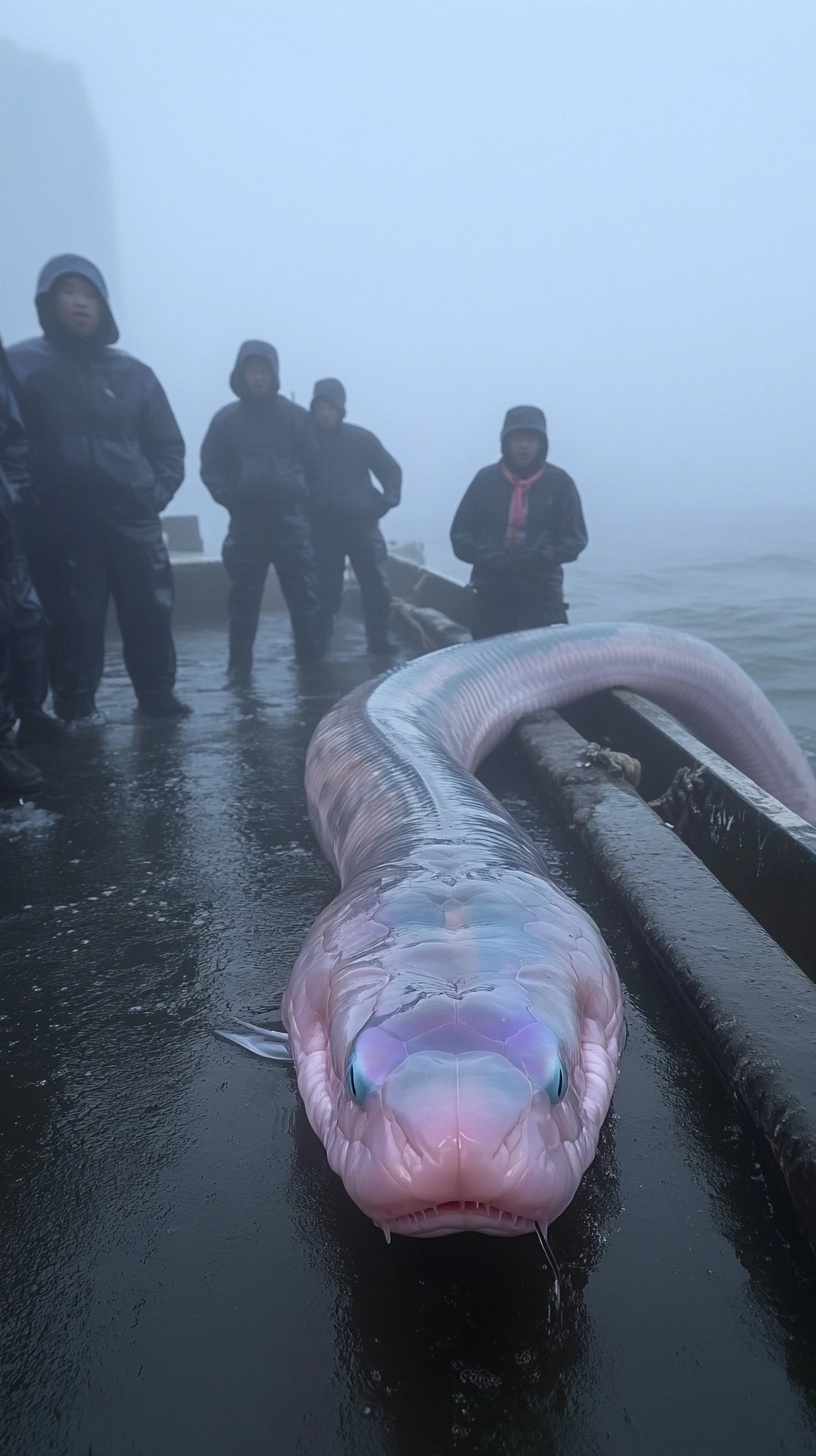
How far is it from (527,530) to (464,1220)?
5.11m

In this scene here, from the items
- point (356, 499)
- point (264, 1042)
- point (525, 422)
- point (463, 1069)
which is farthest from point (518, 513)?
point (463, 1069)

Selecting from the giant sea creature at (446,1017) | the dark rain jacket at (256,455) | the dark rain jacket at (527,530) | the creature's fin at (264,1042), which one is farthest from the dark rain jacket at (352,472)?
the creature's fin at (264,1042)

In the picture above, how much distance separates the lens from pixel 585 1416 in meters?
1.16

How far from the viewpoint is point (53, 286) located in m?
4.35

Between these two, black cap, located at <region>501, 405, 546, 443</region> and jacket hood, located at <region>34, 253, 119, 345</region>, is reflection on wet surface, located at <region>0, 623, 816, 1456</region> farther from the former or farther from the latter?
black cap, located at <region>501, 405, 546, 443</region>

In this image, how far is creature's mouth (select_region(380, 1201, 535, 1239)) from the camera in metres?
1.17

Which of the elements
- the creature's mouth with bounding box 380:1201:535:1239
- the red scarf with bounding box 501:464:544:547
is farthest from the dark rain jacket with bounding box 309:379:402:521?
the creature's mouth with bounding box 380:1201:535:1239

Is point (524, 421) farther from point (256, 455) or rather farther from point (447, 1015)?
point (447, 1015)

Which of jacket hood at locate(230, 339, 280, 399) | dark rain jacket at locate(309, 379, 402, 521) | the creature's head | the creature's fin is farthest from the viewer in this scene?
dark rain jacket at locate(309, 379, 402, 521)

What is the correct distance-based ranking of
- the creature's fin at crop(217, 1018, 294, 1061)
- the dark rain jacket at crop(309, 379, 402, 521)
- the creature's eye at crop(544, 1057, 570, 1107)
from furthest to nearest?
the dark rain jacket at crop(309, 379, 402, 521) < the creature's fin at crop(217, 1018, 294, 1061) < the creature's eye at crop(544, 1057, 570, 1107)

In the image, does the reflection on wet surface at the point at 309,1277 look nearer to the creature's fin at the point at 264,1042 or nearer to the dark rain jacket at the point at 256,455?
the creature's fin at the point at 264,1042

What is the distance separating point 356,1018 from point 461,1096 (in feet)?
0.99

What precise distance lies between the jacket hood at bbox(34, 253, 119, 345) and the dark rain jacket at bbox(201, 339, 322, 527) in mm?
1262

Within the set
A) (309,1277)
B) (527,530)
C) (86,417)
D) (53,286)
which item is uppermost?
(53,286)
